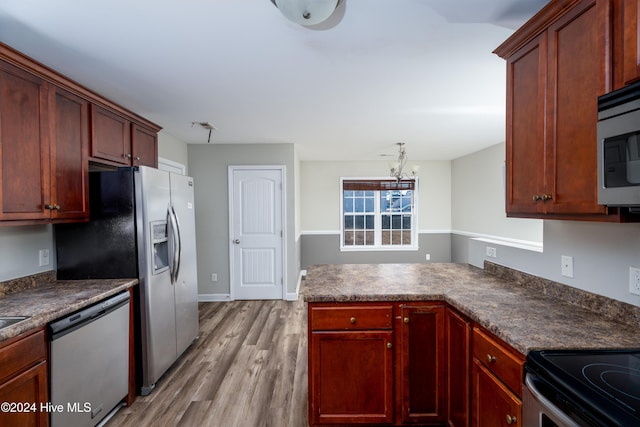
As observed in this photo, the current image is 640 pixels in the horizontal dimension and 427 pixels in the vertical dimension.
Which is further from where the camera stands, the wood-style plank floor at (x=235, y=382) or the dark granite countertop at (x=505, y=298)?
the wood-style plank floor at (x=235, y=382)

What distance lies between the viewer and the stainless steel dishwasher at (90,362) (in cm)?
158

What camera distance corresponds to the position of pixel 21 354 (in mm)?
1394

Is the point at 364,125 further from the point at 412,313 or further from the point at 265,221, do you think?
the point at 412,313

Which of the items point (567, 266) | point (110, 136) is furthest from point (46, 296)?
point (567, 266)

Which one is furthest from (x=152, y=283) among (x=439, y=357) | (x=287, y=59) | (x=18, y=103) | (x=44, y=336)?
(x=439, y=357)

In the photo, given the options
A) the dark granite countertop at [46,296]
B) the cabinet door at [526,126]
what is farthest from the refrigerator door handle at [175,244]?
the cabinet door at [526,126]

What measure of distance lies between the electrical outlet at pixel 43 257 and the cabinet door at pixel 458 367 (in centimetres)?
287

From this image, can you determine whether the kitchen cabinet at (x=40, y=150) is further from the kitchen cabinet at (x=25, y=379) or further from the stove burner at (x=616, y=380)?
the stove burner at (x=616, y=380)

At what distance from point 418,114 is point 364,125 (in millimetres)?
626

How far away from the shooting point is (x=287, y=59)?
189 cm

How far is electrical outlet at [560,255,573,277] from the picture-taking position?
1.63 metres

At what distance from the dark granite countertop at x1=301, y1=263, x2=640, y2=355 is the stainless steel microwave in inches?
22.9

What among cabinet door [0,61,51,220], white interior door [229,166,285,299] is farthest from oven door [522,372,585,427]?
white interior door [229,166,285,299]

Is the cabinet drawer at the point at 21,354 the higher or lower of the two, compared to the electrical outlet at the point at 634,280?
lower
